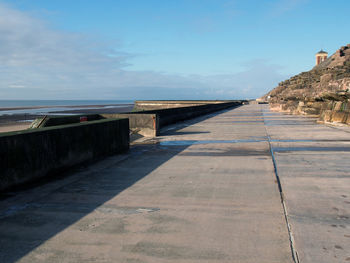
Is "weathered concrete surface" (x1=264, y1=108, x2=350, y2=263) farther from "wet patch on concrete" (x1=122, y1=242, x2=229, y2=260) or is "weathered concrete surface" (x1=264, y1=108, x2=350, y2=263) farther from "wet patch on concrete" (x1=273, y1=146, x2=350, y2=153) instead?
"wet patch on concrete" (x1=122, y1=242, x2=229, y2=260)

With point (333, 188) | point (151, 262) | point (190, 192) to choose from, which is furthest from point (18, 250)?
point (333, 188)

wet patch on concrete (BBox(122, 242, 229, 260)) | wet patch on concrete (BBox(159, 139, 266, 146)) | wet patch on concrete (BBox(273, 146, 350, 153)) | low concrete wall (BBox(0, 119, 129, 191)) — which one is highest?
low concrete wall (BBox(0, 119, 129, 191))

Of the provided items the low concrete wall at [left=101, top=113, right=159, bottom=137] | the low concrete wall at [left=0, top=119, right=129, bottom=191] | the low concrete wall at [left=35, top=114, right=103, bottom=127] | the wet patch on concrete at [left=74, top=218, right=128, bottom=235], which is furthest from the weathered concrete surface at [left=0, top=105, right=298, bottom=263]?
the low concrete wall at [left=101, top=113, right=159, bottom=137]

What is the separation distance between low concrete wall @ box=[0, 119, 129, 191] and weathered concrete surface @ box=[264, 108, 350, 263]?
468 cm

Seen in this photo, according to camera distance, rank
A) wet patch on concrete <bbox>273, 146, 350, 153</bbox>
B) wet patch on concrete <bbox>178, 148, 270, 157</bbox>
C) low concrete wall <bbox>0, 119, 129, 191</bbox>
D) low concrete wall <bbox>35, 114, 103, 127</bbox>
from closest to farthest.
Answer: low concrete wall <bbox>0, 119, 129, 191</bbox> → wet patch on concrete <bbox>178, 148, 270, 157</bbox> → wet patch on concrete <bbox>273, 146, 350, 153</bbox> → low concrete wall <bbox>35, 114, 103, 127</bbox>

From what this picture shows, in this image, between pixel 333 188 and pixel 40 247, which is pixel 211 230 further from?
pixel 333 188

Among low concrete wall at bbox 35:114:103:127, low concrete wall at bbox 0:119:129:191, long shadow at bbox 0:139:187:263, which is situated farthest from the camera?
low concrete wall at bbox 35:114:103:127

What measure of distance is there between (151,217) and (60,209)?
145cm

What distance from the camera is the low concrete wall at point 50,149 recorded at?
223 inches

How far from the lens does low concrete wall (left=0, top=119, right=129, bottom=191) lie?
5652mm

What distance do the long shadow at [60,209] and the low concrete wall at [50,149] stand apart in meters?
0.50

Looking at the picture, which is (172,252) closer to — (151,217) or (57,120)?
(151,217)

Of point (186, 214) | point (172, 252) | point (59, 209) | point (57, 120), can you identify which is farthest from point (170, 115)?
point (172, 252)

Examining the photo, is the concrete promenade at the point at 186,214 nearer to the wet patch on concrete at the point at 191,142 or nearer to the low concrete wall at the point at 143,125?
the wet patch on concrete at the point at 191,142
